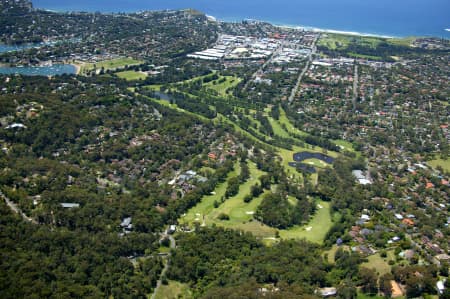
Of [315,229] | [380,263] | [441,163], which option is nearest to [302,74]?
[441,163]

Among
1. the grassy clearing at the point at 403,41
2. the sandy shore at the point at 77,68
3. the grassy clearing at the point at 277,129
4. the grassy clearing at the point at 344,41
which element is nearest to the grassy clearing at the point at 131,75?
the sandy shore at the point at 77,68

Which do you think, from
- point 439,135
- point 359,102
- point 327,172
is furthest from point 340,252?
point 359,102

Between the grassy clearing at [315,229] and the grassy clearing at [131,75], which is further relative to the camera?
the grassy clearing at [131,75]

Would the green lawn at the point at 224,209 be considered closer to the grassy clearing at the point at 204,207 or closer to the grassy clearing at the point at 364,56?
the grassy clearing at the point at 204,207

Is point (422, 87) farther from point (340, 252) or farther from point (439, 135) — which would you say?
point (340, 252)

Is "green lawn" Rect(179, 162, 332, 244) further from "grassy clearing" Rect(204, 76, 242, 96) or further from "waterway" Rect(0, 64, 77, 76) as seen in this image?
"waterway" Rect(0, 64, 77, 76)

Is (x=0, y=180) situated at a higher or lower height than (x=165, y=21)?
lower
